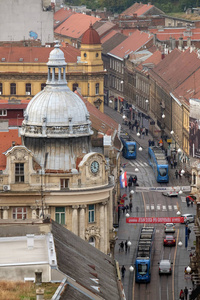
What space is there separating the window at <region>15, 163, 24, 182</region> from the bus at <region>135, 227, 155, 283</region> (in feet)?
77.7

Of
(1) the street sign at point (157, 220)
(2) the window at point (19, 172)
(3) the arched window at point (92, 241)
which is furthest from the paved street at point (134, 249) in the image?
(2) the window at point (19, 172)

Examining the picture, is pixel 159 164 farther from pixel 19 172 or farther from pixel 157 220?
pixel 19 172

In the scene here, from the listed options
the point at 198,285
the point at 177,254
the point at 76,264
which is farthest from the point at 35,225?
the point at 177,254

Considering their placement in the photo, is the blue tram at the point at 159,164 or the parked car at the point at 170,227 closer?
the parked car at the point at 170,227

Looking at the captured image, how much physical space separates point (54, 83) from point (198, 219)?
2505 cm

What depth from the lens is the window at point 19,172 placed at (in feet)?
345

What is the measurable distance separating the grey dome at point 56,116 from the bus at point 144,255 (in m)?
22.9

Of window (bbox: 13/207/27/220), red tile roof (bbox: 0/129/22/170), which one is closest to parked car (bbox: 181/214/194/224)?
red tile roof (bbox: 0/129/22/170)

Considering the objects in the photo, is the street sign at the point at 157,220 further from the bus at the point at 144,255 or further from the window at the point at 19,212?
the window at the point at 19,212

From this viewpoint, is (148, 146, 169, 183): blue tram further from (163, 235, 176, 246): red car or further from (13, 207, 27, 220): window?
(13, 207, 27, 220): window

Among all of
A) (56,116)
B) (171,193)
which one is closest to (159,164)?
(171,193)

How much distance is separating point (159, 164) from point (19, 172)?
75406mm

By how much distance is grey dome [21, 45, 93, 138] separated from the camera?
347ft

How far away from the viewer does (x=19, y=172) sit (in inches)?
4151
